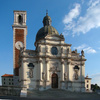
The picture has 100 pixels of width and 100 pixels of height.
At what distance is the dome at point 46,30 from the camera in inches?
1738

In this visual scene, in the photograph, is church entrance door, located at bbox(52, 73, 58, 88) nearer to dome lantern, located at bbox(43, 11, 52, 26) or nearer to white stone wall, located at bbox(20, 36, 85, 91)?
white stone wall, located at bbox(20, 36, 85, 91)

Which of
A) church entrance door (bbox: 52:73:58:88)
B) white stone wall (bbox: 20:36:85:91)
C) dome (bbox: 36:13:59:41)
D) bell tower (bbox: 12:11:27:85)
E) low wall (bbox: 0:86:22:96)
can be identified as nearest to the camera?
low wall (bbox: 0:86:22:96)

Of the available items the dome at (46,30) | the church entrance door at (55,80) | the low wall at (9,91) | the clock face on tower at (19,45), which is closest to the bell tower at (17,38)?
the clock face on tower at (19,45)

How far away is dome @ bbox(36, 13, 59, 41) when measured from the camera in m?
44.1

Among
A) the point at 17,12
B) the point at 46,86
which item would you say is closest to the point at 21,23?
the point at 17,12

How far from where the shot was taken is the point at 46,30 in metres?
44.4

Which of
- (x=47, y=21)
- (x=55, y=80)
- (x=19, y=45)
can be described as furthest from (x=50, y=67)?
(x=47, y=21)

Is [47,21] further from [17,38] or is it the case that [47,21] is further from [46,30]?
[17,38]

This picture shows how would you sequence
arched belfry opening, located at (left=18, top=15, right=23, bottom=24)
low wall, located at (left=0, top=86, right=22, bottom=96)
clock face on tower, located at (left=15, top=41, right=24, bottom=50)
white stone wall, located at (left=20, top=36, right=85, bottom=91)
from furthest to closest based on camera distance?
arched belfry opening, located at (left=18, top=15, right=23, bottom=24) → clock face on tower, located at (left=15, top=41, right=24, bottom=50) → white stone wall, located at (left=20, top=36, right=85, bottom=91) → low wall, located at (left=0, top=86, right=22, bottom=96)

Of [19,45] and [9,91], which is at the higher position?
[19,45]

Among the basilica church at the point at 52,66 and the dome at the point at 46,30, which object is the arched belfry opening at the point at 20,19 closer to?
the dome at the point at 46,30

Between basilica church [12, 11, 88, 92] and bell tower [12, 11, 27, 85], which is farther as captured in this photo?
bell tower [12, 11, 27, 85]

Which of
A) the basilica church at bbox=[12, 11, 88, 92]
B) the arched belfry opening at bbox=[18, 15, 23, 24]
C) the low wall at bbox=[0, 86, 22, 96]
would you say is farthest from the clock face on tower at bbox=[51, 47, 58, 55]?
the arched belfry opening at bbox=[18, 15, 23, 24]

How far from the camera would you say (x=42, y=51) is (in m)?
39.9
